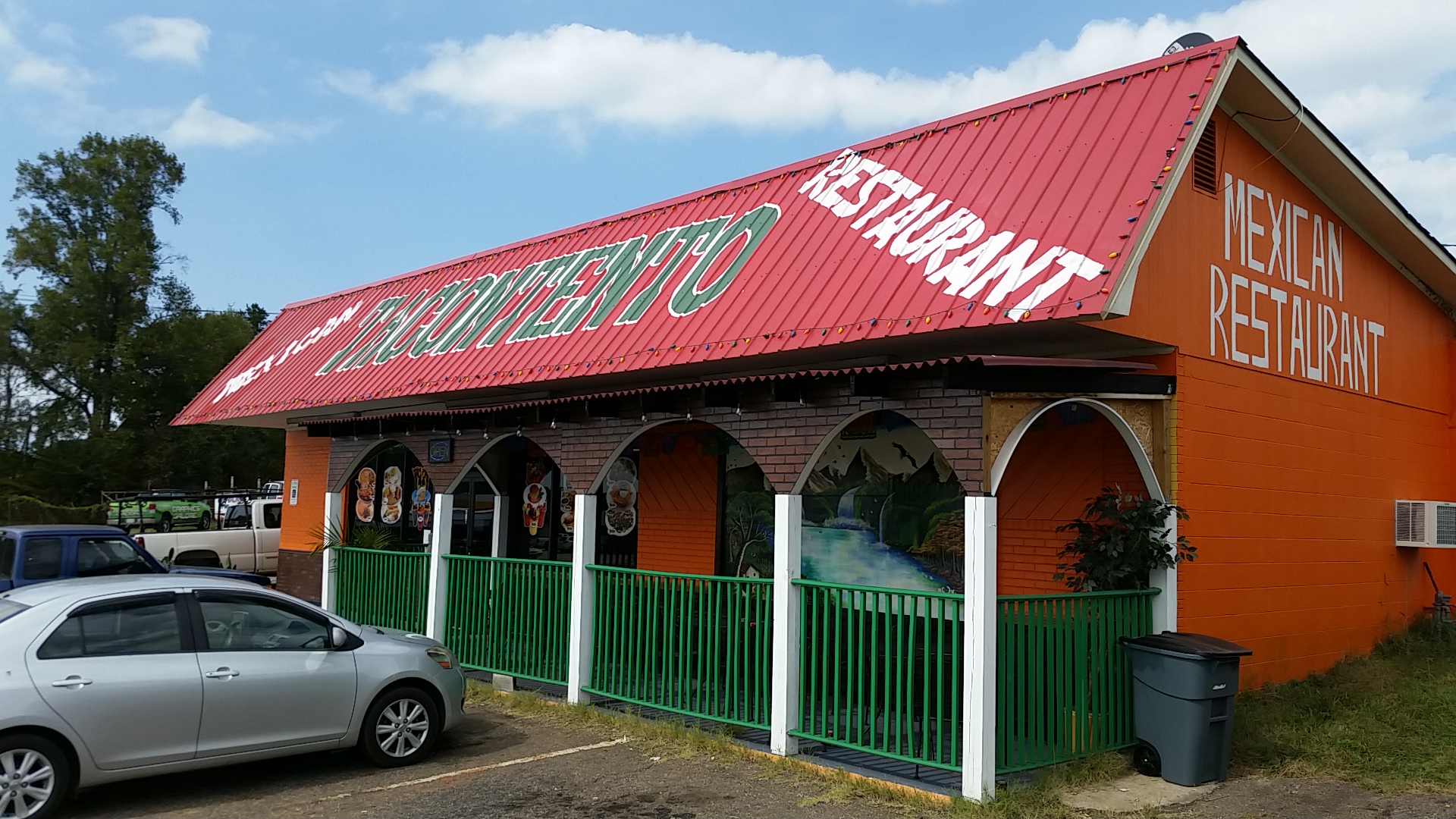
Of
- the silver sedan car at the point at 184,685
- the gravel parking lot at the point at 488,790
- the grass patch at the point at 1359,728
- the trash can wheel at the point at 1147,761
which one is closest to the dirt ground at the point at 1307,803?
the grass patch at the point at 1359,728

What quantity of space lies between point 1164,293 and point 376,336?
37.6 ft

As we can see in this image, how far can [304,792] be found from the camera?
25.2ft

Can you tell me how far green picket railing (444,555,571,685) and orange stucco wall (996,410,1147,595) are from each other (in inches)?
166

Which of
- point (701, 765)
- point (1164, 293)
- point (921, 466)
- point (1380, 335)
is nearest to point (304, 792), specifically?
point (701, 765)

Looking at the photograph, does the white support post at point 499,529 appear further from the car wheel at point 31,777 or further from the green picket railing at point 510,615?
the car wheel at point 31,777

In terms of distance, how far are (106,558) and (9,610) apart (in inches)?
235

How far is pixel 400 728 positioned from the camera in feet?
27.5

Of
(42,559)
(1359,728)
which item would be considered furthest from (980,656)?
(42,559)

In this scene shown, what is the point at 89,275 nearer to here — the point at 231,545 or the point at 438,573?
the point at 231,545

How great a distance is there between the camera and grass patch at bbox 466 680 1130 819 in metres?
6.94

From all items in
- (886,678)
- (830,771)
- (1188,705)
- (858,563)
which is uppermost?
(858,563)

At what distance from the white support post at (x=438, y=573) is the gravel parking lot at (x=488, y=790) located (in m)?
3.19

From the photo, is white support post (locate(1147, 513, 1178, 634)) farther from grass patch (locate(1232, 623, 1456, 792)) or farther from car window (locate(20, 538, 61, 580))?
car window (locate(20, 538, 61, 580))

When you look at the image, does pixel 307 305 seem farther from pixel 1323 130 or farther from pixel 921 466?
pixel 1323 130
